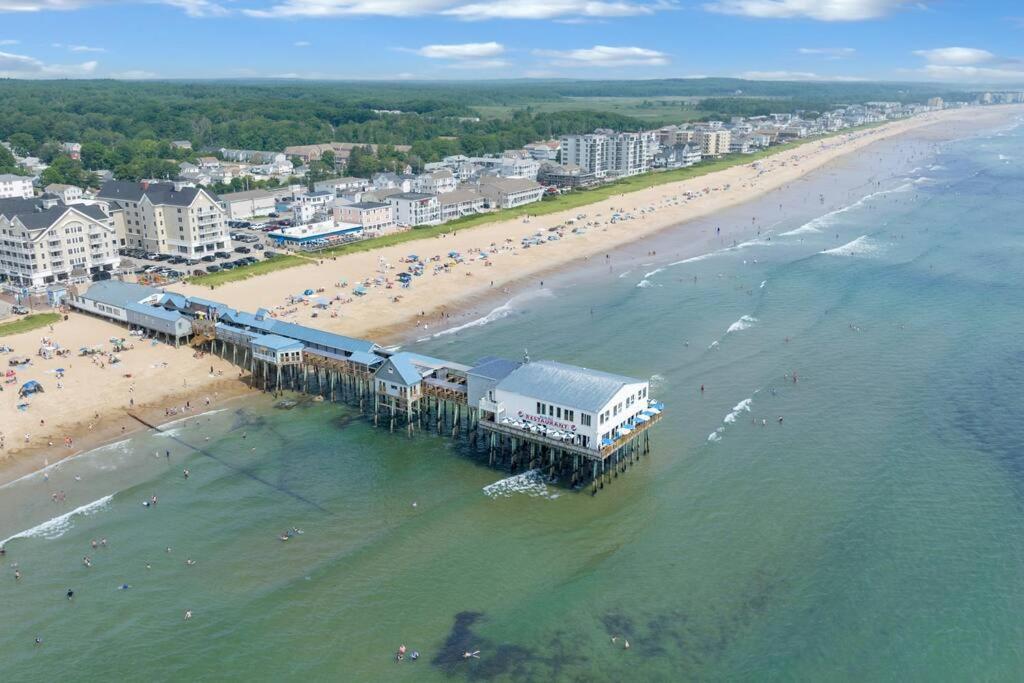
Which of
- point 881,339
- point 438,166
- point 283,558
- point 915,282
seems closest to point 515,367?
point 283,558

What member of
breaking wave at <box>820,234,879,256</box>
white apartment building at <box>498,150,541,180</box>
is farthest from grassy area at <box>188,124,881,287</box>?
breaking wave at <box>820,234,879,256</box>

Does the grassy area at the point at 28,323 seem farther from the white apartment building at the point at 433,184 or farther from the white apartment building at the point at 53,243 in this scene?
the white apartment building at the point at 433,184

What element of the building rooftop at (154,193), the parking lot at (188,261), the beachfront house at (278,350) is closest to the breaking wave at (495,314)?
the beachfront house at (278,350)

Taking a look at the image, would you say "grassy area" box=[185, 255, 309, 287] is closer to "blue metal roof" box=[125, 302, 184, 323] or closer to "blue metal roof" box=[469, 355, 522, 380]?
"blue metal roof" box=[125, 302, 184, 323]

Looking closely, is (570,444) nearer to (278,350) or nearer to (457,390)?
(457,390)

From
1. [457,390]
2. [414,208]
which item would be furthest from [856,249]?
[457,390]

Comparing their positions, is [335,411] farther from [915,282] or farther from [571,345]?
[915,282]
